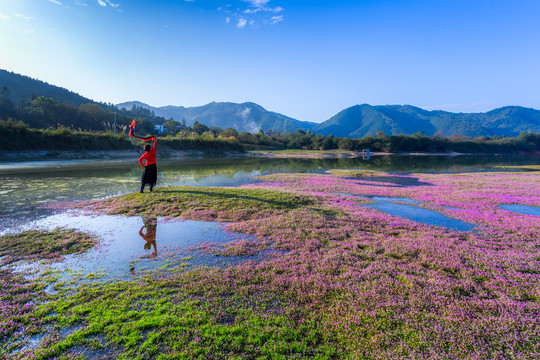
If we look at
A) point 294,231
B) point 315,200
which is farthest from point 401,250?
point 315,200

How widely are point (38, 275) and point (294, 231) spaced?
1000 centimetres

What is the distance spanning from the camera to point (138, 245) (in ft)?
34.8

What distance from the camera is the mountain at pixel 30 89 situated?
15750 centimetres

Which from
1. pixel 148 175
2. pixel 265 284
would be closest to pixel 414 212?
pixel 265 284

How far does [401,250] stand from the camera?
399 inches

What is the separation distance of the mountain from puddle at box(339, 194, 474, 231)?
201433 mm

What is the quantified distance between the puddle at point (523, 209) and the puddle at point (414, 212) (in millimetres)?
6098

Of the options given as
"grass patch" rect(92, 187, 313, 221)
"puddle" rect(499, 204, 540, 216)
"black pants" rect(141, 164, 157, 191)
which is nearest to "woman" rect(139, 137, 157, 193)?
"black pants" rect(141, 164, 157, 191)

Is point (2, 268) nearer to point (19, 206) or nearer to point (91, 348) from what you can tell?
point (91, 348)

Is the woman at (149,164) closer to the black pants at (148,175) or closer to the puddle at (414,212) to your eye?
the black pants at (148,175)

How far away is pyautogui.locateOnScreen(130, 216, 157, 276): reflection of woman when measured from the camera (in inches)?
378

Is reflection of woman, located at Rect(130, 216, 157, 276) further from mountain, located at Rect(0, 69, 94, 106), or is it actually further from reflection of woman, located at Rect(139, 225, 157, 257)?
mountain, located at Rect(0, 69, 94, 106)

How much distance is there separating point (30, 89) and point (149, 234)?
747 feet

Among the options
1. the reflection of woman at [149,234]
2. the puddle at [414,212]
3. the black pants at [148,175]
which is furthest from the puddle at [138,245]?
the puddle at [414,212]
